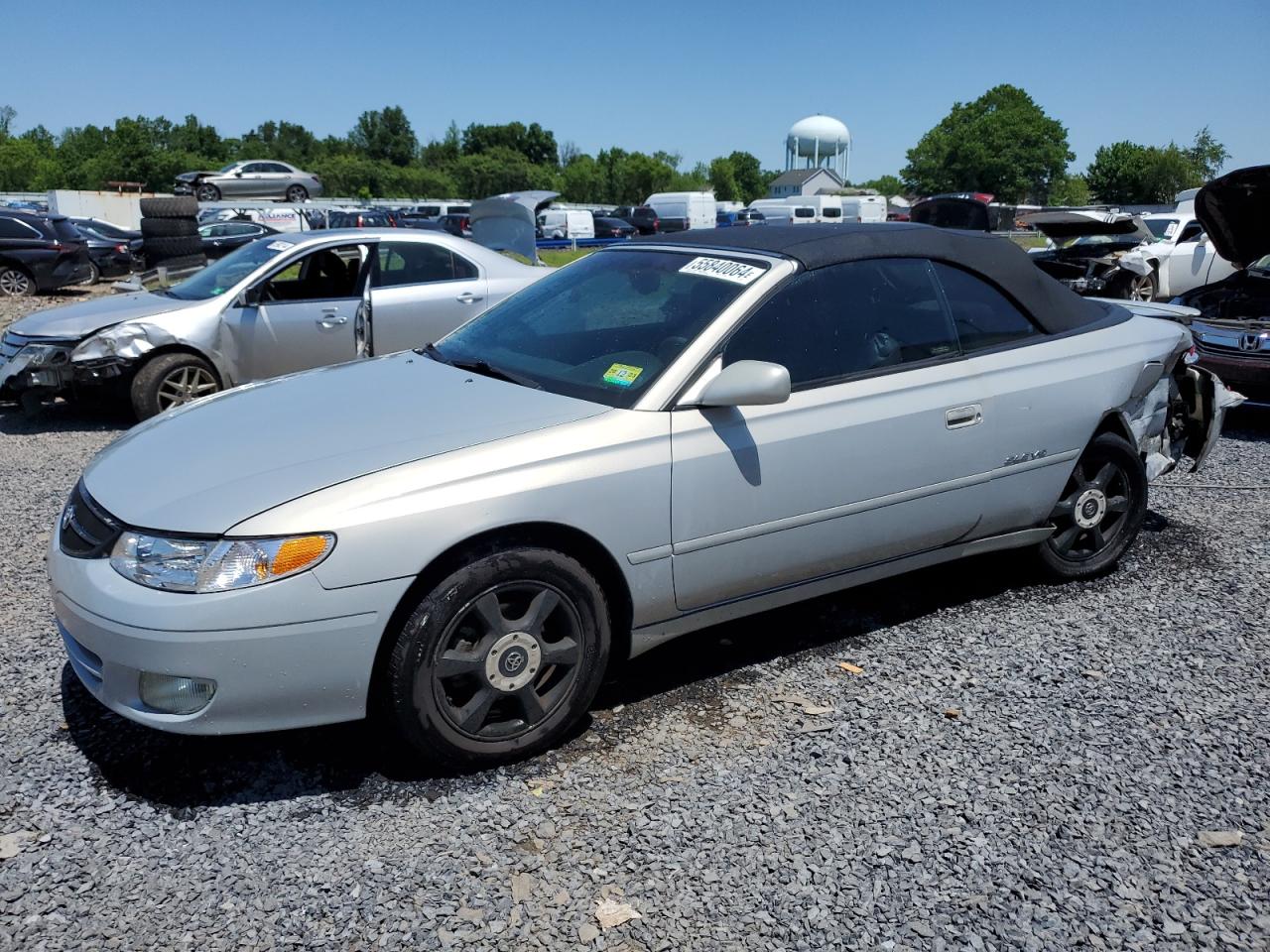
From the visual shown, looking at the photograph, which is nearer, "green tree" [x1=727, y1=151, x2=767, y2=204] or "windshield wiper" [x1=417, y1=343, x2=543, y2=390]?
"windshield wiper" [x1=417, y1=343, x2=543, y2=390]

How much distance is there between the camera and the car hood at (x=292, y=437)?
289 cm

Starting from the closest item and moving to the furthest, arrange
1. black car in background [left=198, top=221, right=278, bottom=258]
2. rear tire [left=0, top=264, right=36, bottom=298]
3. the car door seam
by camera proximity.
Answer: the car door seam, rear tire [left=0, top=264, right=36, bottom=298], black car in background [left=198, top=221, right=278, bottom=258]

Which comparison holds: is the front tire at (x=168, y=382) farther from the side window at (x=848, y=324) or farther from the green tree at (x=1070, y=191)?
the green tree at (x=1070, y=191)

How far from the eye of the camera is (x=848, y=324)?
3797 mm

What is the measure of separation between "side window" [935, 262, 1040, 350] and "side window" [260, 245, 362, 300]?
5.29 meters

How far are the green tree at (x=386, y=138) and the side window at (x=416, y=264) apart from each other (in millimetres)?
112806

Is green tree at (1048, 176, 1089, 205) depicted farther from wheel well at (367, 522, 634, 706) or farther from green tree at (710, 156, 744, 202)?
wheel well at (367, 522, 634, 706)

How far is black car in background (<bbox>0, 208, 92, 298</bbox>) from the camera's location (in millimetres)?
16109

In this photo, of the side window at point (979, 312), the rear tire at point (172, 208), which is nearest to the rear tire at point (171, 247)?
the rear tire at point (172, 208)

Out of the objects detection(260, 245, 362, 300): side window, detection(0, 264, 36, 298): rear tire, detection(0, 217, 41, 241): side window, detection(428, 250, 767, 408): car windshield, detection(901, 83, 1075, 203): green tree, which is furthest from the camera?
detection(901, 83, 1075, 203): green tree

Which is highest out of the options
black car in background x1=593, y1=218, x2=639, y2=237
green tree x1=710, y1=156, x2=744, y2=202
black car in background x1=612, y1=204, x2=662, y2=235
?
green tree x1=710, y1=156, x2=744, y2=202

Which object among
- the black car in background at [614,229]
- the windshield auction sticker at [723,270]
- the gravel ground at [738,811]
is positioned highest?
the black car in background at [614,229]

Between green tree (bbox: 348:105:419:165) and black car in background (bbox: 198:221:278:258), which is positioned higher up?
green tree (bbox: 348:105:419:165)

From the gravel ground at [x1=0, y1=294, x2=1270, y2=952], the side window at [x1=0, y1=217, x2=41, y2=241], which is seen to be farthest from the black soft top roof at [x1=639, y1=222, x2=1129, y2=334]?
the side window at [x1=0, y1=217, x2=41, y2=241]
